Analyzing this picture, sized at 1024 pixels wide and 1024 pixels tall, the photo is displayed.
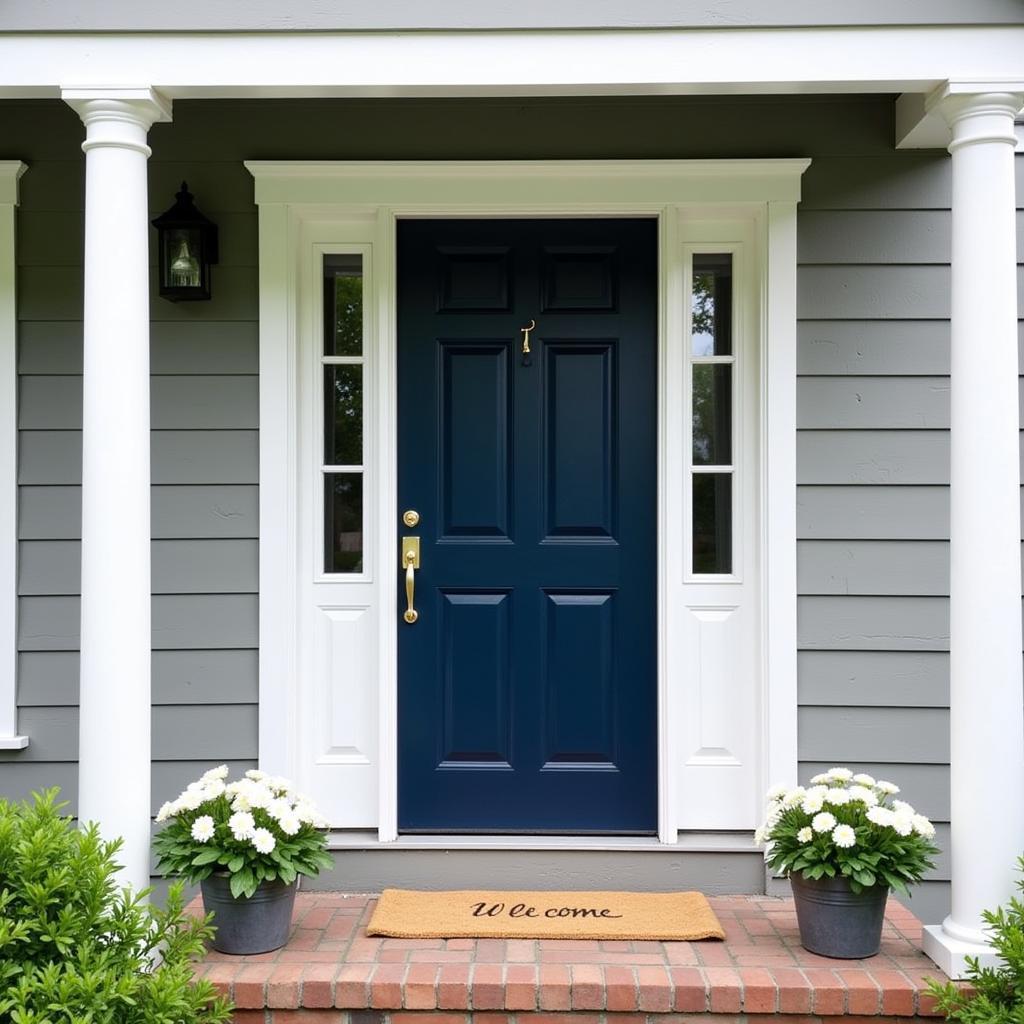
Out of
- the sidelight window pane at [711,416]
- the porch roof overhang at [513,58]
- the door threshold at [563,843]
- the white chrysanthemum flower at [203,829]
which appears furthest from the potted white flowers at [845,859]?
the porch roof overhang at [513,58]

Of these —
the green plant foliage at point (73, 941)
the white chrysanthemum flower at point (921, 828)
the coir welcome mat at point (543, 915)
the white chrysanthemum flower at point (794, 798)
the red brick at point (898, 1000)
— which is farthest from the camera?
the coir welcome mat at point (543, 915)

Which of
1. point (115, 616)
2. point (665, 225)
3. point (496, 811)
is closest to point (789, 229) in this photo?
point (665, 225)

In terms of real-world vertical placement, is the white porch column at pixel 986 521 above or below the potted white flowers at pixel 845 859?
above

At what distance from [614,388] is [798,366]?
1.85 ft

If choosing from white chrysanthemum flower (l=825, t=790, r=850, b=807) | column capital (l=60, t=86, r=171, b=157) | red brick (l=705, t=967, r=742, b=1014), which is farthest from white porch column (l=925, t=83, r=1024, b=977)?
column capital (l=60, t=86, r=171, b=157)

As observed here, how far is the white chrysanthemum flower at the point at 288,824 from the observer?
8.84 ft

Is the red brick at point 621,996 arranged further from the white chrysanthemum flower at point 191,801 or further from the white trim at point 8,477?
the white trim at point 8,477

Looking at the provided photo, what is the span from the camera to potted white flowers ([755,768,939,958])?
2652 mm

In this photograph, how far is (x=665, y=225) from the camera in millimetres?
3355

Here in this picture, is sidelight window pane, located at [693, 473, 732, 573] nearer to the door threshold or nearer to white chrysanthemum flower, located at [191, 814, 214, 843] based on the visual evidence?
the door threshold

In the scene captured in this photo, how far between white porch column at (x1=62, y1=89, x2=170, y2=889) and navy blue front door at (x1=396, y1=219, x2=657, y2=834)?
3.16 ft

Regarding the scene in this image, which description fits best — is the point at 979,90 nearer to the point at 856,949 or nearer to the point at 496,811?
the point at 856,949

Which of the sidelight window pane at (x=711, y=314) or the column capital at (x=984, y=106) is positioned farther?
the sidelight window pane at (x=711, y=314)

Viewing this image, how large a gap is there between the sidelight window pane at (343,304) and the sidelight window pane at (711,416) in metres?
1.08
